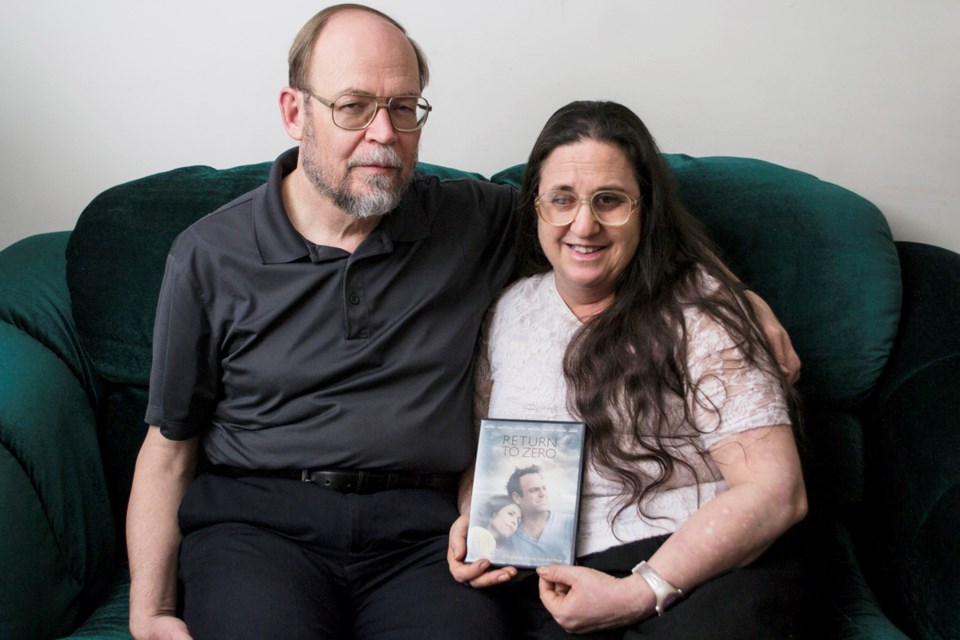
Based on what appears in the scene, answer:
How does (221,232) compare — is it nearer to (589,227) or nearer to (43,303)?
(43,303)

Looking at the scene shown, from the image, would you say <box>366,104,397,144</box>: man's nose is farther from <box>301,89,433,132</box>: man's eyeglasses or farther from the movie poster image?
the movie poster image

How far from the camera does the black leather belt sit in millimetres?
1667

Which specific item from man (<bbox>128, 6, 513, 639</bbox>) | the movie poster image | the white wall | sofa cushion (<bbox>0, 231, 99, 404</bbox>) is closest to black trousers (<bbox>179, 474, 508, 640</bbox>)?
man (<bbox>128, 6, 513, 639</bbox>)

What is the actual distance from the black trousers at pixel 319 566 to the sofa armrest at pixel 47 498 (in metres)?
0.21

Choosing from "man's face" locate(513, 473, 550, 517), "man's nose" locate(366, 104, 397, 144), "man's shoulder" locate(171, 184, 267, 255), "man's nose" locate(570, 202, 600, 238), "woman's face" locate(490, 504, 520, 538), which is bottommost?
"woman's face" locate(490, 504, 520, 538)

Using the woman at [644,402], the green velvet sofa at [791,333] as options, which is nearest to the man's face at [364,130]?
the woman at [644,402]

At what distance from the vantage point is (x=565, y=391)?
5.38 feet

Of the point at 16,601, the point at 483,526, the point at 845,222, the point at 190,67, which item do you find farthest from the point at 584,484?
the point at 190,67

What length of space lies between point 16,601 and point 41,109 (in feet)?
3.89

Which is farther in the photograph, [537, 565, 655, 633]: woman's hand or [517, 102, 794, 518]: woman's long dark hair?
[517, 102, 794, 518]: woman's long dark hair

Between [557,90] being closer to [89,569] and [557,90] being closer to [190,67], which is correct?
[190,67]

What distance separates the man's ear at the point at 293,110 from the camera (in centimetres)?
168

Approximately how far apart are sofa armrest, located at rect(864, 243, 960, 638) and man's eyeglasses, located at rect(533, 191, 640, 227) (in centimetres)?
68

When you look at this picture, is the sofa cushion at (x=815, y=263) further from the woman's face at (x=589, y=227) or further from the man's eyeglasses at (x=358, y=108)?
the man's eyeglasses at (x=358, y=108)
